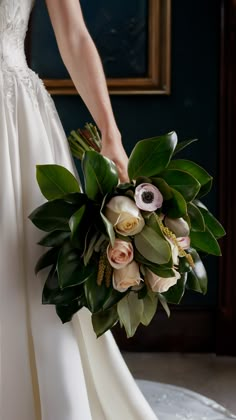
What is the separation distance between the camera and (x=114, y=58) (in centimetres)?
225

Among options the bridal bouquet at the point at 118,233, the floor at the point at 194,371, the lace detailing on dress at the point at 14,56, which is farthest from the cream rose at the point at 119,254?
the floor at the point at 194,371

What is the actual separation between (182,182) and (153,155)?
0.21ft

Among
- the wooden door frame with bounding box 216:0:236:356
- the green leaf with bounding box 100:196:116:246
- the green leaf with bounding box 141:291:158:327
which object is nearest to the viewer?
the green leaf with bounding box 100:196:116:246

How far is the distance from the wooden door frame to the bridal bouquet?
1232 mm

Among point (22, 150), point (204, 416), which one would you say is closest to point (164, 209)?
point (22, 150)

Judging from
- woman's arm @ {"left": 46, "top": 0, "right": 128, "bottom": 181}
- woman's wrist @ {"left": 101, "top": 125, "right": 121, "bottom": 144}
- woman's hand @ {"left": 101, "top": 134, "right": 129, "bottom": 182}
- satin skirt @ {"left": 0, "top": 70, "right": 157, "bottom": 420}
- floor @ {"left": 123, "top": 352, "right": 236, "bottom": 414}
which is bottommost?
floor @ {"left": 123, "top": 352, "right": 236, "bottom": 414}

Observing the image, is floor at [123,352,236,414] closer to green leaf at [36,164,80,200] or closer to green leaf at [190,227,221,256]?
green leaf at [190,227,221,256]

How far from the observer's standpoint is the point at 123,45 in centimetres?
225

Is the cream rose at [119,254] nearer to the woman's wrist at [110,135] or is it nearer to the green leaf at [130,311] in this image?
the green leaf at [130,311]

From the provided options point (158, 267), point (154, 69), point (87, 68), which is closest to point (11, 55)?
point (87, 68)

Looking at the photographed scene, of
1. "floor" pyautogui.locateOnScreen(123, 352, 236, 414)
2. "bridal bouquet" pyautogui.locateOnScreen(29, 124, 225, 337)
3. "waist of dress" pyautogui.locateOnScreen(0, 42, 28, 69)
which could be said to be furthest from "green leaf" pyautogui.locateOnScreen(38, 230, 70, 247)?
"floor" pyautogui.locateOnScreen(123, 352, 236, 414)

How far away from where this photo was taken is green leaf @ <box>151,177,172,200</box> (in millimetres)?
957

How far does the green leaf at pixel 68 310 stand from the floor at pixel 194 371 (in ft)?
2.99

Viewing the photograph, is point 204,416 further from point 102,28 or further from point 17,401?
point 102,28
